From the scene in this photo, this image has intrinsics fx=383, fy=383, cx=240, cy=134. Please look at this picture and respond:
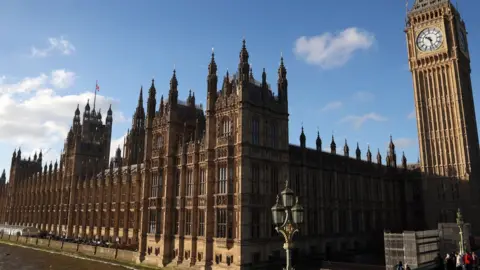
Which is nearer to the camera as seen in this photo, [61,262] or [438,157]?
[61,262]

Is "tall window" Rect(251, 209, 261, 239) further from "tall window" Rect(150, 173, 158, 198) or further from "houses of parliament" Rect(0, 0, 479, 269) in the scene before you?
"tall window" Rect(150, 173, 158, 198)

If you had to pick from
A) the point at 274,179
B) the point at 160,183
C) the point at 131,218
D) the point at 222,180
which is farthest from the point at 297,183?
the point at 131,218

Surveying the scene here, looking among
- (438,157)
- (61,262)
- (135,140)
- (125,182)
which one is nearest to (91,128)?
Result: (135,140)

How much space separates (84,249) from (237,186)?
39939mm

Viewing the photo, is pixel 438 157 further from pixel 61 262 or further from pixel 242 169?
pixel 61 262

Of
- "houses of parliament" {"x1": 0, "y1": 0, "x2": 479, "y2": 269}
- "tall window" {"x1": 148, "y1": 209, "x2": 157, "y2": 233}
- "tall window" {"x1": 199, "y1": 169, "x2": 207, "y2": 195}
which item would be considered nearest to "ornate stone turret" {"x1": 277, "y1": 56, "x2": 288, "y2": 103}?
"houses of parliament" {"x1": 0, "y1": 0, "x2": 479, "y2": 269}

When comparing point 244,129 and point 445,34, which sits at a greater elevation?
point 445,34

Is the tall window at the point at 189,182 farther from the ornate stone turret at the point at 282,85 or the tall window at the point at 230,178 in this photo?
the ornate stone turret at the point at 282,85

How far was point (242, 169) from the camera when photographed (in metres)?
41.1

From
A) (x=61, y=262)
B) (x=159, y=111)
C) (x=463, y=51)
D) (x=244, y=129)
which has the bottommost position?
(x=61, y=262)

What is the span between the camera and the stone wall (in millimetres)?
56869

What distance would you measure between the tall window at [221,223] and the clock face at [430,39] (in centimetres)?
6075

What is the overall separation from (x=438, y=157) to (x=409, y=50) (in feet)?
78.9

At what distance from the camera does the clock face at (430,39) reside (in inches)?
3091
